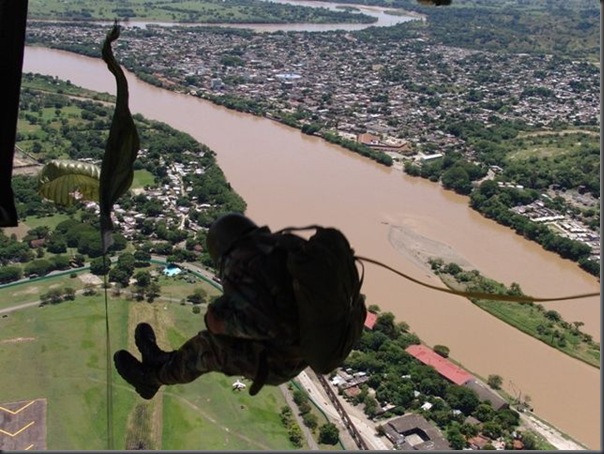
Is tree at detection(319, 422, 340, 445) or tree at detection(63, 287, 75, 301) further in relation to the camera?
tree at detection(63, 287, 75, 301)

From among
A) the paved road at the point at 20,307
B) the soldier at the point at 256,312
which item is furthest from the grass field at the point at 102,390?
the soldier at the point at 256,312

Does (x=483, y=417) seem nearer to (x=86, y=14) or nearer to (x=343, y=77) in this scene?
(x=343, y=77)

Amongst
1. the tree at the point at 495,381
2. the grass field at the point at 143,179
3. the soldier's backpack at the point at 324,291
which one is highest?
the soldier's backpack at the point at 324,291

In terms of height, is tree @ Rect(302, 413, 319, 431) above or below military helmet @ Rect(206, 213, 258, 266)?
below

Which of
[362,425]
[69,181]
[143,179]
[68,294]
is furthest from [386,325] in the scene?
[69,181]

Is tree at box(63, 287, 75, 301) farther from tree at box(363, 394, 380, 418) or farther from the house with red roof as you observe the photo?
the house with red roof

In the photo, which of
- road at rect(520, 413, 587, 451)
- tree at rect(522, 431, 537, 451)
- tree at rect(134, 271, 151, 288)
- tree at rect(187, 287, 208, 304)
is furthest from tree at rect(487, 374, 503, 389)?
tree at rect(134, 271, 151, 288)

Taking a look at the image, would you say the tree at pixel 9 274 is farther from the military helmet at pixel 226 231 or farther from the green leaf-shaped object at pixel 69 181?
the military helmet at pixel 226 231
